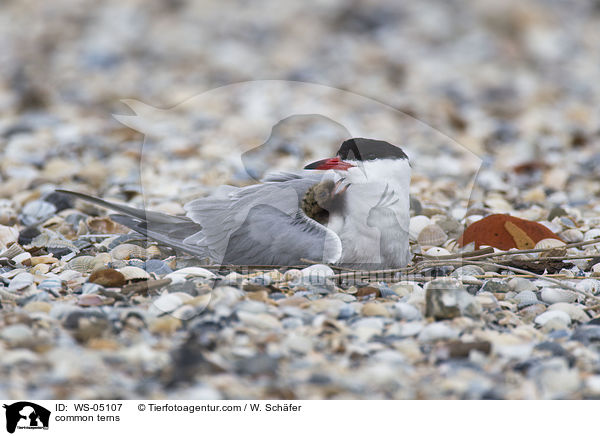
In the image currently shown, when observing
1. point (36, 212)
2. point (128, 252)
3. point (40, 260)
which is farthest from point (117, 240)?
point (36, 212)

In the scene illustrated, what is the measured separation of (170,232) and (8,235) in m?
0.73

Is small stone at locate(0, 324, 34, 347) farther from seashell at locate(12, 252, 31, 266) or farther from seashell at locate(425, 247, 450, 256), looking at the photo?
seashell at locate(425, 247, 450, 256)

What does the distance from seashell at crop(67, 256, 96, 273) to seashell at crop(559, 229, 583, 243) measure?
5.68ft

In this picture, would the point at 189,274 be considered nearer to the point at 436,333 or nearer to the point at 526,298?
the point at 436,333

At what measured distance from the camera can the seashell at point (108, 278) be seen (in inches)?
85.4

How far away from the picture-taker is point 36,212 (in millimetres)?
2990

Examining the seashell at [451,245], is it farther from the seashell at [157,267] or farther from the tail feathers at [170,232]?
the seashell at [157,267]

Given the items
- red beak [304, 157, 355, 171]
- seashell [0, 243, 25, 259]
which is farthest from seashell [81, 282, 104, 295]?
red beak [304, 157, 355, 171]

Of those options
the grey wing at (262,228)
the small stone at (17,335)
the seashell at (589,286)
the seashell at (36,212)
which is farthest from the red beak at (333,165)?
the seashell at (36,212)

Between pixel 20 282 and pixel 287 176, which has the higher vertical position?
pixel 287 176

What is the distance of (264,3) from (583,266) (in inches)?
193

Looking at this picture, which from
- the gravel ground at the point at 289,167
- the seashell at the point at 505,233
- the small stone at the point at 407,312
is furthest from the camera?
the seashell at the point at 505,233

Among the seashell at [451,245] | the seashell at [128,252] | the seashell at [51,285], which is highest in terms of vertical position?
the seashell at [451,245]

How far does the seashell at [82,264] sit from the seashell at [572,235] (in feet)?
5.68
